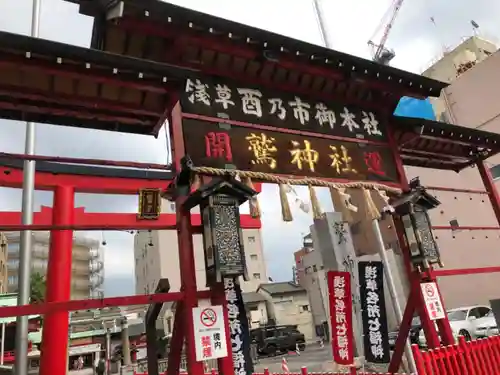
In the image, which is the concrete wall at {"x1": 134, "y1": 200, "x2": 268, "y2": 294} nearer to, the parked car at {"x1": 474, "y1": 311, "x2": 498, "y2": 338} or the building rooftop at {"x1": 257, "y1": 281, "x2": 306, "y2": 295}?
the building rooftop at {"x1": 257, "y1": 281, "x2": 306, "y2": 295}

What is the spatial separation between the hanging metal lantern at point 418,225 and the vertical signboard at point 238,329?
3751 mm

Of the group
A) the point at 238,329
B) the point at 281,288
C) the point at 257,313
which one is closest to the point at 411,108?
the point at 238,329

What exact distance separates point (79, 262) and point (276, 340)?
144 ft

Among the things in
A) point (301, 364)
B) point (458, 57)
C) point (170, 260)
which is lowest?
point (301, 364)

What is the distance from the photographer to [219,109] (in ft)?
21.2

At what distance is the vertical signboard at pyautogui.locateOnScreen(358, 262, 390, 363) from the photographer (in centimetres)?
748

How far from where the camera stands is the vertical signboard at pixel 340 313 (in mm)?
7430

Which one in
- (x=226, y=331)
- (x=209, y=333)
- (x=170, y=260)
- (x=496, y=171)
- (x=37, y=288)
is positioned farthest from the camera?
(x=170, y=260)

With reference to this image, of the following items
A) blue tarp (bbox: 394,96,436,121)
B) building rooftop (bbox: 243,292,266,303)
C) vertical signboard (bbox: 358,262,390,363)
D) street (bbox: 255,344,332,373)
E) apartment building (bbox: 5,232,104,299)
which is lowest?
street (bbox: 255,344,332,373)

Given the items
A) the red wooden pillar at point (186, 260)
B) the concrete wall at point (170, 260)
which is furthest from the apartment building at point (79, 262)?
the red wooden pillar at point (186, 260)

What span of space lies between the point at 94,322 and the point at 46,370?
16.1 m

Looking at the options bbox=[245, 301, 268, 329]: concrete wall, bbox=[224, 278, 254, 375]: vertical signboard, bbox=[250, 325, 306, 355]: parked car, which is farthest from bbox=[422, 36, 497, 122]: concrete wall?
bbox=[224, 278, 254, 375]: vertical signboard

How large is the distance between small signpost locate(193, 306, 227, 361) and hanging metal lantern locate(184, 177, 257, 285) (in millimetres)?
405

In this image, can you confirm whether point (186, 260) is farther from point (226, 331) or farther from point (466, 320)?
point (466, 320)
